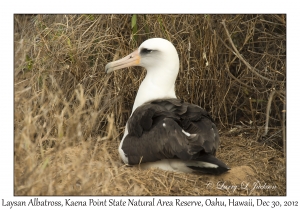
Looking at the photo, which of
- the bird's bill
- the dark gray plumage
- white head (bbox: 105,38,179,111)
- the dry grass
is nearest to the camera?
the dark gray plumage

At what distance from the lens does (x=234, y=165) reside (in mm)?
5406

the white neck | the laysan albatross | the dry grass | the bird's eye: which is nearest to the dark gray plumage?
the laysan albatross

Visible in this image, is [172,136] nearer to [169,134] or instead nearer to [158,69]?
[169,134]

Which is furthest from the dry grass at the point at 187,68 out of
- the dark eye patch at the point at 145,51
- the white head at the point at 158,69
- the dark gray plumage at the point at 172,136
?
the dark gray plumage at the point at 172,136

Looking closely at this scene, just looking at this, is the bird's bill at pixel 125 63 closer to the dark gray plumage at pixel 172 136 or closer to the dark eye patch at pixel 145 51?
the dark eye patch at pixel 145 51

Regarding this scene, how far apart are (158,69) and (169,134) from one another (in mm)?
1061

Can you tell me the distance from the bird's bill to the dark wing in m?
0.69

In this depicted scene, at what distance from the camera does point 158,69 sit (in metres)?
5.64

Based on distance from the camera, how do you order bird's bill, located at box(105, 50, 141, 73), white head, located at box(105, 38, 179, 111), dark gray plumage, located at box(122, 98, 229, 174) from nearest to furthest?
dark gray plumage, located at box(122, 98, 229, 174), white head, located at box(105, 38, 179, 111), bird's bill, located at box(105, 50, 141, 73)

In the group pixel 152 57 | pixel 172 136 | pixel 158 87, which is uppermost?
pixel 152 57

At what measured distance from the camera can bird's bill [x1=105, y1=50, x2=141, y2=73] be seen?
19.0ft

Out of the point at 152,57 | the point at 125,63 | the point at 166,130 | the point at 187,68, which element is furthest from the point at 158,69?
the point at 166,130

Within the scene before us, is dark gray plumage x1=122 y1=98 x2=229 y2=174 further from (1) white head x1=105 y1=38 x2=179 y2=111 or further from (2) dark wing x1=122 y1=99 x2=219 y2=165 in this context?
(1) white head x1=105 y1=38 x2=179 y2=111

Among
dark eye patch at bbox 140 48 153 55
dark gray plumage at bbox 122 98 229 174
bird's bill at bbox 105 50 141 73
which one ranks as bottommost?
dark gray plumage at bbox 122 98 229 174
